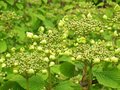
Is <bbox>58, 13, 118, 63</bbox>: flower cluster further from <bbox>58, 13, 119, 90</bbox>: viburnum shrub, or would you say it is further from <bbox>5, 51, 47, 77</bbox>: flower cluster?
<bbox>5, 51, 47, 77</bbox>: flower cluster

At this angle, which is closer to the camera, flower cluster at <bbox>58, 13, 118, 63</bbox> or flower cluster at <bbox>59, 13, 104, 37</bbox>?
flower cluster at <bbox>58, 13, 118, 63</bbox>

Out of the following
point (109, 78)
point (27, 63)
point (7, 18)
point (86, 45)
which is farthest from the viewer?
point (7, 18)

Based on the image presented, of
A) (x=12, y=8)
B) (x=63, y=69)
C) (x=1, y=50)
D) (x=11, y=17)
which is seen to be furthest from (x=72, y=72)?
(x=12, y=8)

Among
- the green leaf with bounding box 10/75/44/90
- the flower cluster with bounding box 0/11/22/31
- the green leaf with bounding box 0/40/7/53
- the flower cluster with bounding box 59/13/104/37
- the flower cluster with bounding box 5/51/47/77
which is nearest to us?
the flower cluster with bounding box 5/51/47/77

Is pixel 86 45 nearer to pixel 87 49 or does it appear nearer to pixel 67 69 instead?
pixel 87 49

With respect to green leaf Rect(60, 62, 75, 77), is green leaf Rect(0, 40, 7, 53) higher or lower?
lower

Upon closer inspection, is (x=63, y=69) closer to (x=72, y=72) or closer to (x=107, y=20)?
(x=72, y=72)

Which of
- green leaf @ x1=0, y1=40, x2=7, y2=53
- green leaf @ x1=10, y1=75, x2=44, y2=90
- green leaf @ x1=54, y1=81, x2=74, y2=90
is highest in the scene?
green leaf @ x1=10, y1=75, x2=44, y2=90

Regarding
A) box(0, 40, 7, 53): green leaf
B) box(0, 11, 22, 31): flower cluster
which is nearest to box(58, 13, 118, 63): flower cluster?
box(0, 11, 22, 31): flower cluster

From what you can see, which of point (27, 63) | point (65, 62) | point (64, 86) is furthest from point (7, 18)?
point (27, 63)
